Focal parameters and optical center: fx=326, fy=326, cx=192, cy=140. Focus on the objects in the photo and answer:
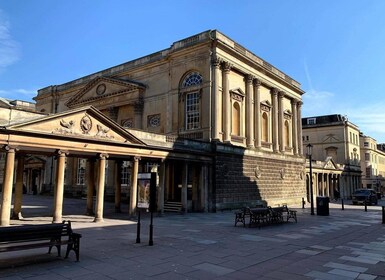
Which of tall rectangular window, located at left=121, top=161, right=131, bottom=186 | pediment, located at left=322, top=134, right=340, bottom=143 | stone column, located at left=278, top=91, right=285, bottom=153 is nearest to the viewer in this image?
tall rectangular window, located at left=121, top=161, right=131, bottom=186

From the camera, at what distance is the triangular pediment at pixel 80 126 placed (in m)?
15.1

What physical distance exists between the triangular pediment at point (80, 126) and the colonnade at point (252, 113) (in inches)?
394

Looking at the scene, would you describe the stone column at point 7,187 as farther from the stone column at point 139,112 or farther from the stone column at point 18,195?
the stone column at point 139,112

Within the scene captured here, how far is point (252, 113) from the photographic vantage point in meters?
31.7

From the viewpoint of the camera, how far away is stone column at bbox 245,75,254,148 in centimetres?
3055

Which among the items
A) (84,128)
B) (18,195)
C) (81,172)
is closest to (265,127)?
(84,128)

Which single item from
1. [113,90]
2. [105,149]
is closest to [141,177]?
[105,149]

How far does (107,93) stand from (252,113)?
53.2ft

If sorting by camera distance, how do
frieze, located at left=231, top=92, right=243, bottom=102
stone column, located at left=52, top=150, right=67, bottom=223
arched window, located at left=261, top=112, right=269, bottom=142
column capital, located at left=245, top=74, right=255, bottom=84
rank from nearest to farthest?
stone column, located at left=52, top=150, right=67, bottom=223 → frieze, located at left=231, top=92, right=243, bottom=102 → column capital, located at left=245, top=74, right=255, bottom=84 → arched window, located at left=261, top=112, right=269, bottom=142

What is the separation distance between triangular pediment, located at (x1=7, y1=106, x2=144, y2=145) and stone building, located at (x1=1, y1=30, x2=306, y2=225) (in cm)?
5

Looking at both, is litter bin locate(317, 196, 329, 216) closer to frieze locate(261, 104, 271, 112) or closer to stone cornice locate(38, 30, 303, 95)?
frieze locate(261, 104, 271, 112)

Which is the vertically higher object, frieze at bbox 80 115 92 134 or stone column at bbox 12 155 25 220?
frieze at bbox 80 115 92 134

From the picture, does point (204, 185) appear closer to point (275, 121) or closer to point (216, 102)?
point (216, 102)

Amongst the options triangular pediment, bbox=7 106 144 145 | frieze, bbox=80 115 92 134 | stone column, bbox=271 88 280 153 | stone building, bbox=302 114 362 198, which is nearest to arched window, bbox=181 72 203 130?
triangular pediment, bbox=7 106 144 145
